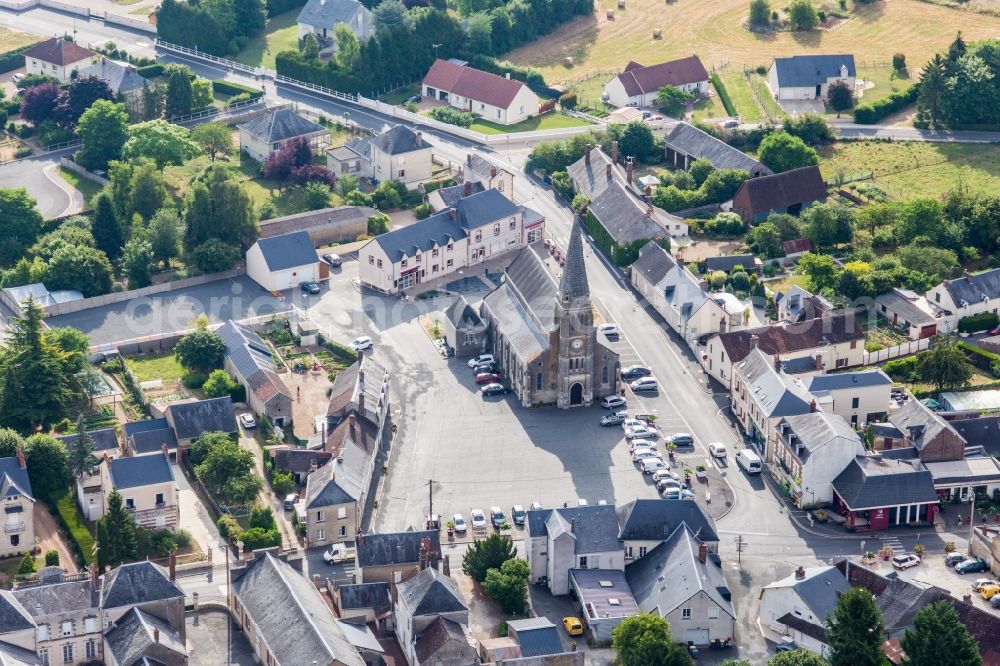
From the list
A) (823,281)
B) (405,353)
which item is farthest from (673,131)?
(405,353)

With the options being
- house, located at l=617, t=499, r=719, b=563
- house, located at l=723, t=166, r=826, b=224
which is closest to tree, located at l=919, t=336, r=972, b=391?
house, located at l=617, t=499, r=719, b=563

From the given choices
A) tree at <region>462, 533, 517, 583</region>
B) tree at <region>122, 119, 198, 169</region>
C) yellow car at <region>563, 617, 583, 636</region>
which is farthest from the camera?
tree at <region>122, 119, 198, 169</region>

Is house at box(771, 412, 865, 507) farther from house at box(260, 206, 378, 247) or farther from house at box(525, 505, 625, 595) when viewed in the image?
house at box(260, 206, 378, 247)

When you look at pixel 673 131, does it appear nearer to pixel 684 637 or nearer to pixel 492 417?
pixel 492 417

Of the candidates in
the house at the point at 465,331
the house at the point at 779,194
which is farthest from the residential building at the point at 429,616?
the house at the point at 779,194

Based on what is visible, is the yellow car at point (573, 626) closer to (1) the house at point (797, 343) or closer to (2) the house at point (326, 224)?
(1) the house at point (797, 343)

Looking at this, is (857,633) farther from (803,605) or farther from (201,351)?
(201,351)

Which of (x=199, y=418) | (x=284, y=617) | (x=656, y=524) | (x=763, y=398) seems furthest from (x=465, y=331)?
(x=284, y=617)
